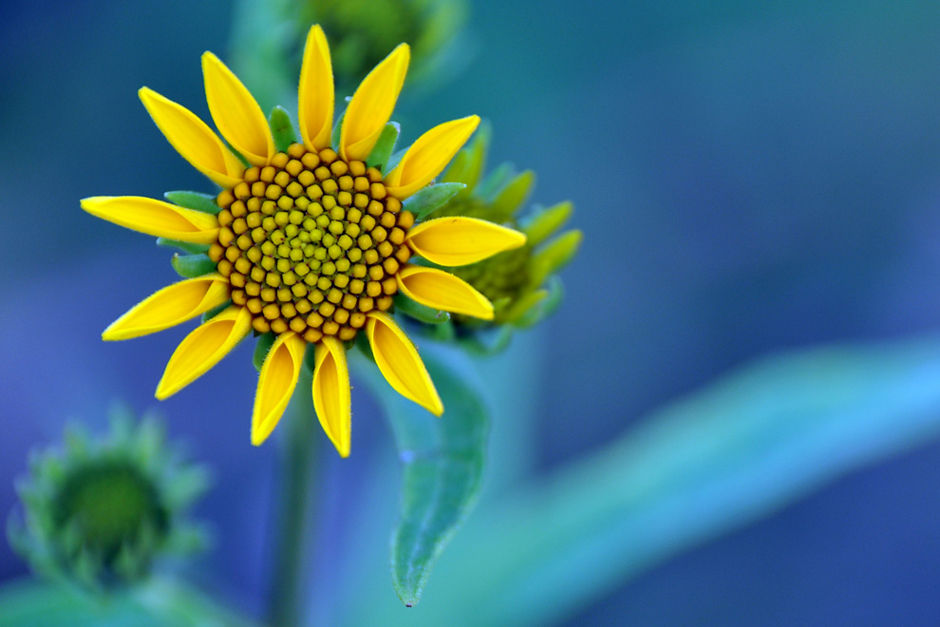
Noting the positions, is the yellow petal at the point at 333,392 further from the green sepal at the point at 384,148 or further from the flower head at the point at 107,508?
the flower head at the point at 107,508

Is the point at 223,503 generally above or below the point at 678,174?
below

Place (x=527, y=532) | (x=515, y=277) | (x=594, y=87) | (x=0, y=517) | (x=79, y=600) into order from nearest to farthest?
(x=515, y=277) → (x=79, y=600) → (x=527, y=532) → (x=0, y=517) → (x=594, y=87)

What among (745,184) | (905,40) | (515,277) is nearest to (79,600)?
(515,277)

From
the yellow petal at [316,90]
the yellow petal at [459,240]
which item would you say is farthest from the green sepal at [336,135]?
the yellow petal at [459,240]

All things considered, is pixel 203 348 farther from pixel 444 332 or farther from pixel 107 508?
pixel 107 508

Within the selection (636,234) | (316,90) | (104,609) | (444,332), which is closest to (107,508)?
(104,609)

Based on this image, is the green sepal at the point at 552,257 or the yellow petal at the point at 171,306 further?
the green sepal at the point at 552,257

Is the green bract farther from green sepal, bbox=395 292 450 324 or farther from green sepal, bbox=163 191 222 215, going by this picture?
green sepal, bbox=163 191 222 215

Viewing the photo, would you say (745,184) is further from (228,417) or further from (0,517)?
(0,517)
